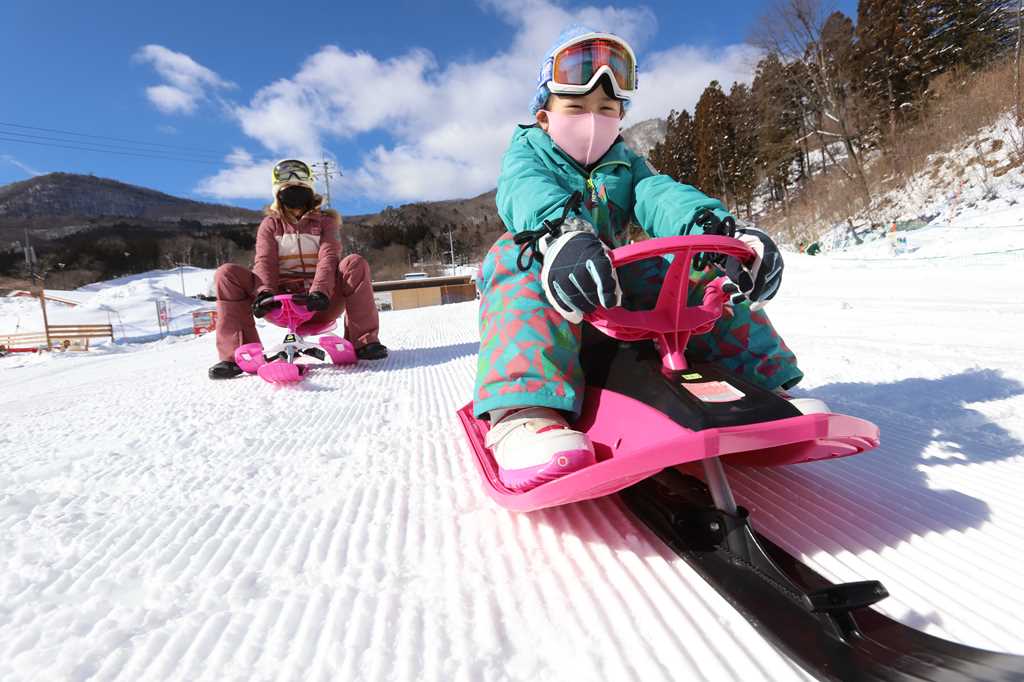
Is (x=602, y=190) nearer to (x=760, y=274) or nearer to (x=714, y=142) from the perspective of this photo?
(x=760, y=274)

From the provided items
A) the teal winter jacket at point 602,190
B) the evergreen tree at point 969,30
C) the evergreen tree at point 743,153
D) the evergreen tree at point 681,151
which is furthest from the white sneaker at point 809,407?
the evergreen tree at point 681,151

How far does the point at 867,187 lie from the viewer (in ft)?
53.9

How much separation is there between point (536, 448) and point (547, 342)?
0.31 meters

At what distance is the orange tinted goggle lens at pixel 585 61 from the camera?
161 cm

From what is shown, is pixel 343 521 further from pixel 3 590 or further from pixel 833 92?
pixel 833 92

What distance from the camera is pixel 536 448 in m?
1.03

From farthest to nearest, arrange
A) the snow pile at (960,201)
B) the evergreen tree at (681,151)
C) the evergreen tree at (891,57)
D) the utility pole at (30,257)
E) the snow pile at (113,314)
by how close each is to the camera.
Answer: the utility pole at (30,257)
the evergreen tree at (681,151)
the snow pile at (113,314)
the evergreen tree at (891,57)
the snow pile at (960,201)

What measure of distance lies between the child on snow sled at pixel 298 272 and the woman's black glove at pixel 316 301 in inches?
2.8

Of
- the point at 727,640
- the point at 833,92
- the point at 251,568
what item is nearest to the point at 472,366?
the point at 251,568

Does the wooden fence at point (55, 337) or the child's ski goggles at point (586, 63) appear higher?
the child's ski goggles at point (586, 63)

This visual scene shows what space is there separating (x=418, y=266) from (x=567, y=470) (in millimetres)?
82970

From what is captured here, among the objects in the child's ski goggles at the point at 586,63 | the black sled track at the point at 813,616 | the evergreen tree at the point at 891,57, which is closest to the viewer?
the black sled track at the point at 813,616

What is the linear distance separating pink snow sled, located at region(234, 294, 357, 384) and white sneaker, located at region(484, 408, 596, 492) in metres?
1.98

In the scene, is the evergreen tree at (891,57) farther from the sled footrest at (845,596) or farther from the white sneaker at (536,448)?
the sled footrest at (845,596)
